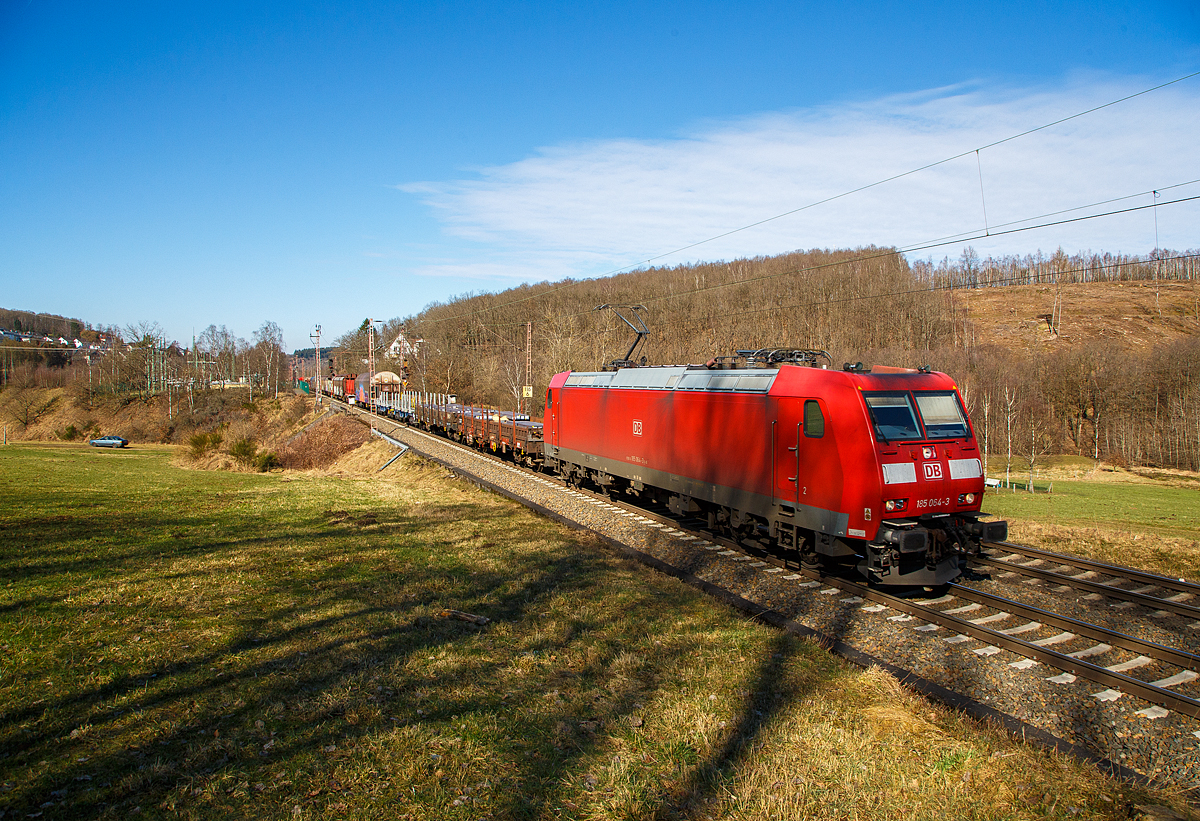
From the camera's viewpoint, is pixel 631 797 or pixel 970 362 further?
pixel 970 362

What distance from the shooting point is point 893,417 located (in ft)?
31.6

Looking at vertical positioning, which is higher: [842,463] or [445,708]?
[842,463]

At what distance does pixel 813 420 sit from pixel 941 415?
2139 millimetres

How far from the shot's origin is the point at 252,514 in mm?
16125

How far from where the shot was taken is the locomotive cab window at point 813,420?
978 cm

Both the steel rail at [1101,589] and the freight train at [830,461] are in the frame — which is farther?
the freight train at [830,461]

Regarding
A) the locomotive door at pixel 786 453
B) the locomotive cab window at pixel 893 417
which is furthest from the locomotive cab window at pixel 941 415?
the locomotive door at pixel 786 453

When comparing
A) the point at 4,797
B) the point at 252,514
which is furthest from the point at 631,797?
the point at 252,514

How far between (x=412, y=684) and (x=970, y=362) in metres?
62.9

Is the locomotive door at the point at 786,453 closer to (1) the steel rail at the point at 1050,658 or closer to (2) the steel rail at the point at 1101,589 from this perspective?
(1) the steel rail at the point at 1050,658

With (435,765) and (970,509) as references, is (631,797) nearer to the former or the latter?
(435,765)

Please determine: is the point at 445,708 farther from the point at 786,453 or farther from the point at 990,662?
the point at 786,453

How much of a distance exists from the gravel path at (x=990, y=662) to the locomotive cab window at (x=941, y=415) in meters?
2.61

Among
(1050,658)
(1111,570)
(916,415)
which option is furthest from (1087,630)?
(916,415)
